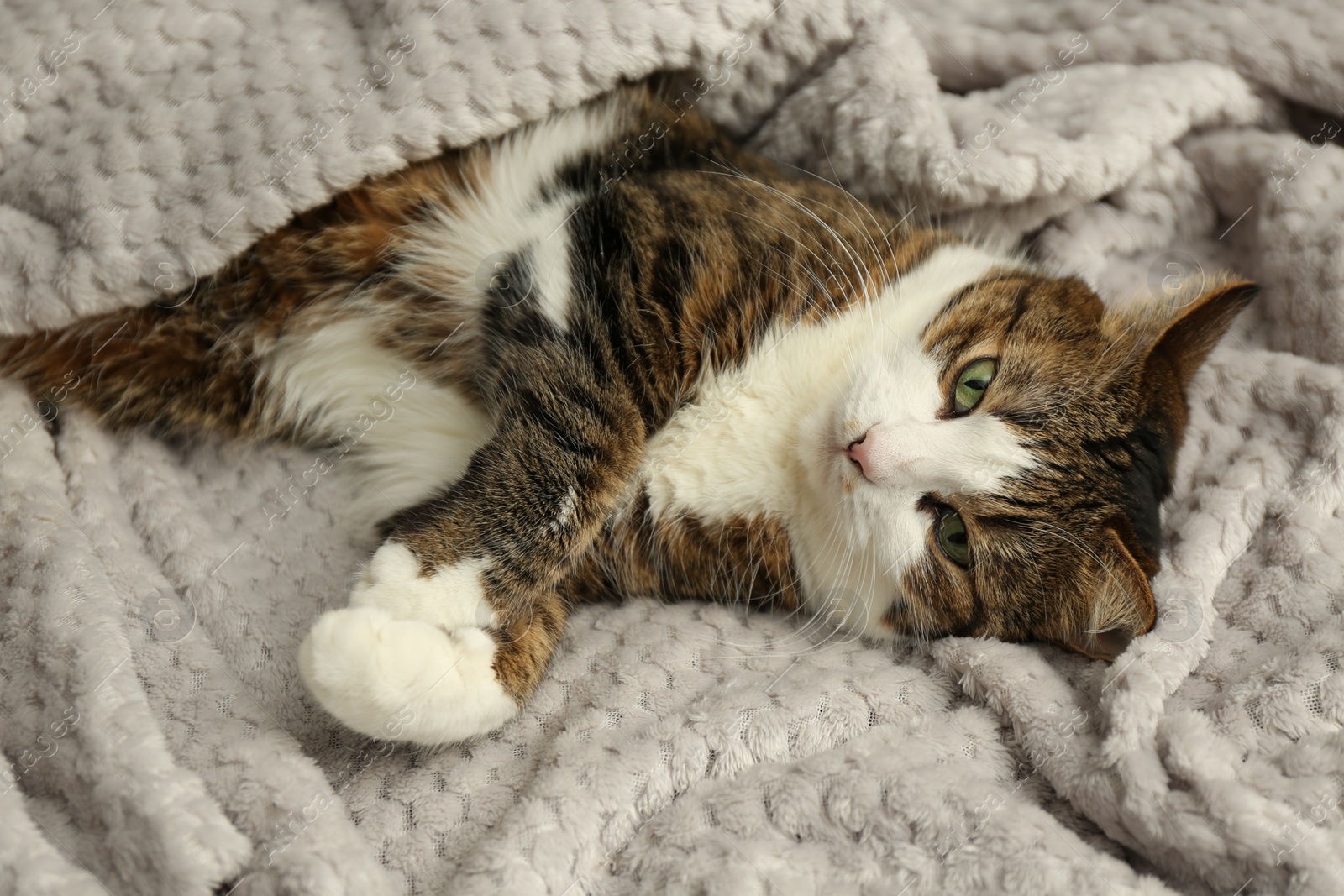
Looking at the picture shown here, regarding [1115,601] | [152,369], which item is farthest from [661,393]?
[152,369]

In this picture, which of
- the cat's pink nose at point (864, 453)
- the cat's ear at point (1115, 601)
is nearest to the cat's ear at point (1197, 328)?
the cat's ear at point (1115, 601)

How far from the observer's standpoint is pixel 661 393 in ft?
4.15

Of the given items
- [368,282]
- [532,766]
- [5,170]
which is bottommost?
[532,766]

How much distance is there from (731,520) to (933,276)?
50cm

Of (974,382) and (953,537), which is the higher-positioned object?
(974,382)

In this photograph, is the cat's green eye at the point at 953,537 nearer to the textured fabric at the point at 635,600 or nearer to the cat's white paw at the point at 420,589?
the textured fabric at the point at 635,600

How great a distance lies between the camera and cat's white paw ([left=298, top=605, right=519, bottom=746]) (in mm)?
1005

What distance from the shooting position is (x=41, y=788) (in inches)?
41.5

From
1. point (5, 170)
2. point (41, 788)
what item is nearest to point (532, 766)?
point (41, 788)

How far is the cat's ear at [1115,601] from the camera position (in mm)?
1113

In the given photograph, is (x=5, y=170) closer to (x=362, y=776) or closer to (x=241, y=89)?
(x=241, y=89)

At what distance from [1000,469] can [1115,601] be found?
0.22m

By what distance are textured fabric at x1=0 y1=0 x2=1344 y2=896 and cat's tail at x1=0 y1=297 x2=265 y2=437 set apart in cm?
3

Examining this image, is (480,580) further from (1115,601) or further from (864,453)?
(1115,601)
